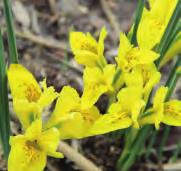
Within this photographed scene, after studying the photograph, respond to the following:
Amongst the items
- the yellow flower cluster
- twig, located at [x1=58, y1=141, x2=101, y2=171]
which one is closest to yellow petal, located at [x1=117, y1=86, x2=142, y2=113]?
the yellow flower cluster

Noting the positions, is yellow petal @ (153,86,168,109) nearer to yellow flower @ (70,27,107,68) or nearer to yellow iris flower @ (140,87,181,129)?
yellow iris flower @ (140,87,181,129)

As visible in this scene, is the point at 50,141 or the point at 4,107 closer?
the point at 50,141

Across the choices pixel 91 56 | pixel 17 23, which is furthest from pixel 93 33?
pixel 91 56

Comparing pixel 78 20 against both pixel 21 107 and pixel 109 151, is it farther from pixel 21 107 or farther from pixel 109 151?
pixel 21 107

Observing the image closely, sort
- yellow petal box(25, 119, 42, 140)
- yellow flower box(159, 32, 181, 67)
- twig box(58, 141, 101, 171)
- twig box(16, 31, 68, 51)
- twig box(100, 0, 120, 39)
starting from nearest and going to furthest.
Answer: yellow petal box(25, 119, 42, 140), yellow flower box(159, 32, 181, 67), twig box(58, 141, 101, 171), twig box(16, 31, 68, 51), twig box(100, 0, 120, 39)

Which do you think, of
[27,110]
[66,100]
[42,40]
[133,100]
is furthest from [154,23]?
[42,40]

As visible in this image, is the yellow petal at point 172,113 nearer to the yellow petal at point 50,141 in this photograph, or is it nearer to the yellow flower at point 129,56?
the yellow flower at point 129,56

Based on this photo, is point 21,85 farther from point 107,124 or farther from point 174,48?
point 174,48

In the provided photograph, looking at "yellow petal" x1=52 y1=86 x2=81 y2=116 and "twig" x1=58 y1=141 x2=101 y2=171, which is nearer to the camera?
"yellow petal" x1=52 y1=86 x2=81 y2=116
